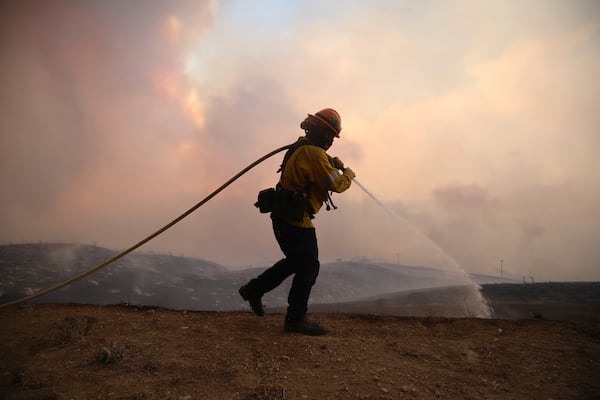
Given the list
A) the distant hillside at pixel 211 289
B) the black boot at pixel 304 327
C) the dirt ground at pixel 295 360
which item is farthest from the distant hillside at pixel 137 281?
the black boot at pixel 304 327

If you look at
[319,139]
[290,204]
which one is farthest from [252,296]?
[319,139]

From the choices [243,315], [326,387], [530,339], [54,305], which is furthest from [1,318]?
[530,339]

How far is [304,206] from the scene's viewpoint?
4.21 meters

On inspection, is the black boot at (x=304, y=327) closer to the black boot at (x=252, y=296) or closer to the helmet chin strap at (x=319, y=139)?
the black boot at (x=252, y=296)

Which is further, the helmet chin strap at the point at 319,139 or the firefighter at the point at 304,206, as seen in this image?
the helmet chin strap at the point at 319,139

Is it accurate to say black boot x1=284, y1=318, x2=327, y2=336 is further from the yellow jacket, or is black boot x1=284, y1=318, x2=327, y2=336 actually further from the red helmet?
the red helmet

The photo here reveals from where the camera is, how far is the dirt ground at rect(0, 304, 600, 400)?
2.83 m

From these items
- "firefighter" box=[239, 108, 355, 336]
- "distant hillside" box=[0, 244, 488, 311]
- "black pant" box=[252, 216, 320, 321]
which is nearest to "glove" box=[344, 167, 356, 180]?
"firefighter" box=[239, 108, 355, 336]

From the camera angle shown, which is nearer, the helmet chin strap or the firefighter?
the firefighter

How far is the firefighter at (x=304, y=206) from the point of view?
13.8ft

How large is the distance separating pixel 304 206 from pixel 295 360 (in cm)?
169

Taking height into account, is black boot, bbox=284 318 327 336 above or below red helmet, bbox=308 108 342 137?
below

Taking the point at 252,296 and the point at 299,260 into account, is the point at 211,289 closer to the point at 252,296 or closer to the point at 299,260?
the point at 252,296

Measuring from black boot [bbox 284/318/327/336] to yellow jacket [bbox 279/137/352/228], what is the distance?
1.17 m
